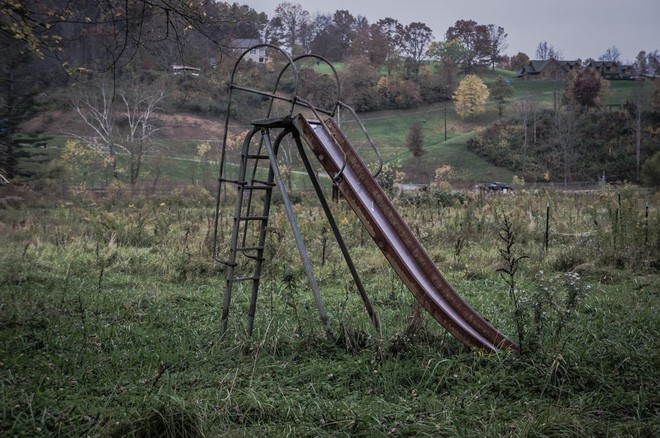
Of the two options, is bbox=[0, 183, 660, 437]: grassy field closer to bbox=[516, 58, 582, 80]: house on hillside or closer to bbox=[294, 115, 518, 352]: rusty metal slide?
bbox=[294, 115, 518, 352]: rusty metal slide

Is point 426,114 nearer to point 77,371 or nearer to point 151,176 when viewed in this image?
point 151,176

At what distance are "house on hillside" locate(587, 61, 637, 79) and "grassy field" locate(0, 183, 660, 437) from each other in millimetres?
53315

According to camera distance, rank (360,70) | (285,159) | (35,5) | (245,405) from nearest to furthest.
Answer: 1. (245,405)
2. (35,5)
3. (285,159)
4. (360,70)

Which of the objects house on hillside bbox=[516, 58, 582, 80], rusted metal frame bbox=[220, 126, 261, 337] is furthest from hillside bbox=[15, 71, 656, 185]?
rusted metal frame bbox=[220, 126, 261, 337]

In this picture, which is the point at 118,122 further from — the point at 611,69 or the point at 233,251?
the point at 233,251

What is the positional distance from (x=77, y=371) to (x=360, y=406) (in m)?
2.13

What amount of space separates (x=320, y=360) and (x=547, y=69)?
71279 millimetres

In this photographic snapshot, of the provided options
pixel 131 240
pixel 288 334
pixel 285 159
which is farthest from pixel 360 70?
pixel 288 334

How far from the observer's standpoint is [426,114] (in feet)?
206

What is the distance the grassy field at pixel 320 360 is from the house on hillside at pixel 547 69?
63.9 m

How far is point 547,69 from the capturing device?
71.1 metres

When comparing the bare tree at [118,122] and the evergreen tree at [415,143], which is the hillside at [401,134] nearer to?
the evergreen tree at [415,143]

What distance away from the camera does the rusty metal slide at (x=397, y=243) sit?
17.6 ft

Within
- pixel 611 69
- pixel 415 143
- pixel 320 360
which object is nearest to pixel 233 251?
pixel 320 360
